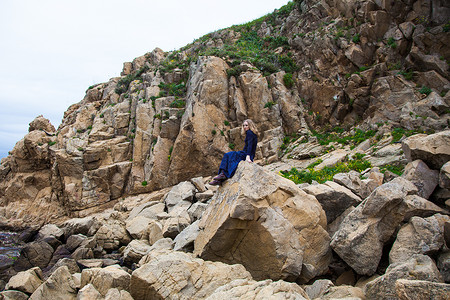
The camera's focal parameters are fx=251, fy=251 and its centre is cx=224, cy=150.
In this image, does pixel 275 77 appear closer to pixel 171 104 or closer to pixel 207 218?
pixel 171 104

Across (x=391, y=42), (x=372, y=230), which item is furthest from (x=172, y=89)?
(x=372, y=230)

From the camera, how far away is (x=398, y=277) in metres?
4.16

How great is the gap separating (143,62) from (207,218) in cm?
3498

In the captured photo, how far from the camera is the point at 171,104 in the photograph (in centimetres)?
2384

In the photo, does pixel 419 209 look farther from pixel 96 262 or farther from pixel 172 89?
pixel 172 89

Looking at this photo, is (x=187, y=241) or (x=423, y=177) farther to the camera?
(x=187, y=241)

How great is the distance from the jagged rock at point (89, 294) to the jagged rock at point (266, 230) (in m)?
2.81

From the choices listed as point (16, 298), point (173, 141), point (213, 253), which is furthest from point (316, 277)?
point (173, 141)

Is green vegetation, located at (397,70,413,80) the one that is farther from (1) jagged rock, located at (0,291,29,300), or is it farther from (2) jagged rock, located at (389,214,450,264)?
(1) jagged rock, located at (0,291,29,300)

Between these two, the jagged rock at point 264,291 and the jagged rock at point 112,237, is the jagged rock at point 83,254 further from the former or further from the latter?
the jagged rock at point 264,291

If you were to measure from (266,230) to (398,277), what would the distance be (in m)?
2.73

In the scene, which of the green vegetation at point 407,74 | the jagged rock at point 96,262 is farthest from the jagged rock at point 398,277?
the green vegetation at point 407,74

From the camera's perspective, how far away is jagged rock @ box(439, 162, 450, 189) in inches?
243

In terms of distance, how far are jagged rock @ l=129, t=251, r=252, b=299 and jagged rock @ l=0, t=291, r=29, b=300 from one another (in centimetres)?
500
